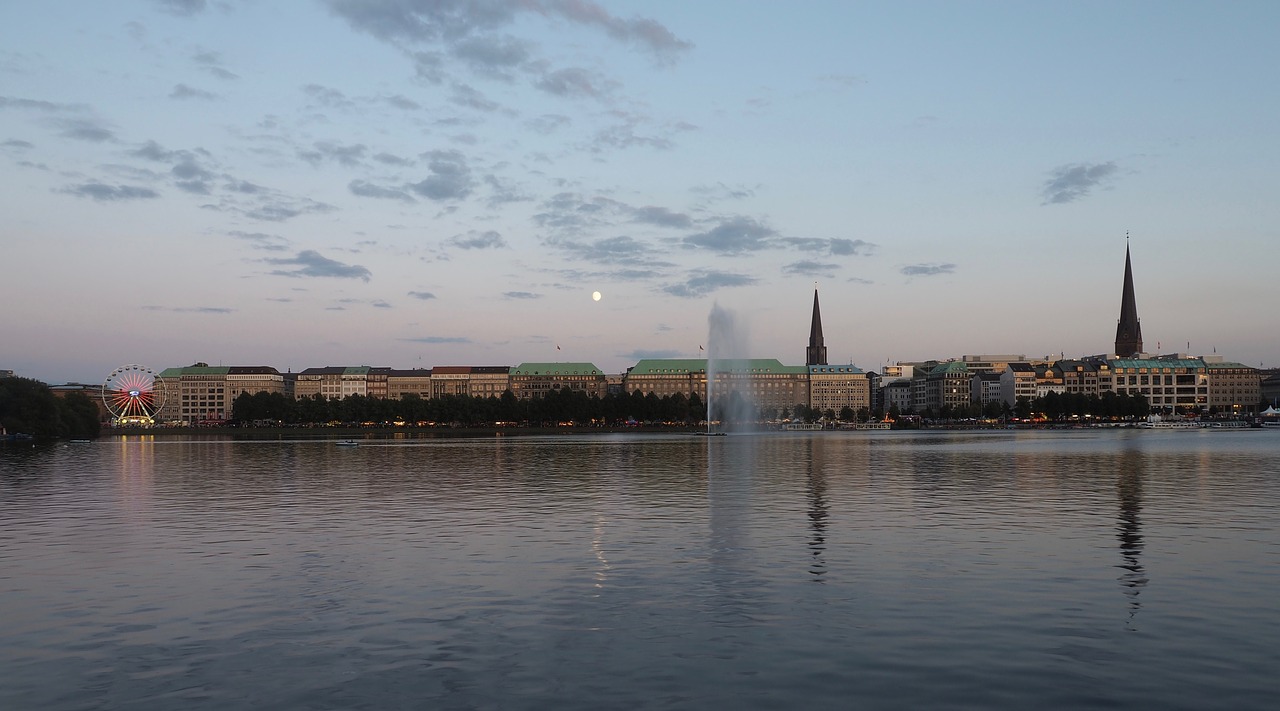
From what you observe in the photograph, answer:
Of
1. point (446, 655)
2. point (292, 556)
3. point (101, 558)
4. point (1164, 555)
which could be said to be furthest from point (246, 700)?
point (1164, 555)

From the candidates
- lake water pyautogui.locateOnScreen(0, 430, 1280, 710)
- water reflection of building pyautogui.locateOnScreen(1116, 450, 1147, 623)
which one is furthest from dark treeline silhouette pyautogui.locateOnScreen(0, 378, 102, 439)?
water reflection of building pyautogui.locateOnScreen(1116, 450, 1147, 623)

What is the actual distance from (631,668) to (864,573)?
9.21 m

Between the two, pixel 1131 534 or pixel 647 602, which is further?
pixel 1131 534

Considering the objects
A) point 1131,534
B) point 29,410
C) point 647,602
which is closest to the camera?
point 647,602

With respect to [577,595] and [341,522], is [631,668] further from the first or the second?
[341,522]

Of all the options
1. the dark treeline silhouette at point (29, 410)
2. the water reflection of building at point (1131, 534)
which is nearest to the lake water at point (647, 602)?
the water reflection of building at point (1131, 534)

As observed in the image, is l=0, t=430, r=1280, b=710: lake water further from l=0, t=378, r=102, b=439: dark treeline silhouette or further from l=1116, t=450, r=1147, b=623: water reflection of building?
l=0, t=378, r=102, b=439: dark treeline silhouette

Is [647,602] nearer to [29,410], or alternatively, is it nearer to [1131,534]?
[1131,534]

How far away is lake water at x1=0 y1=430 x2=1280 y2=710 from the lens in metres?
14.0

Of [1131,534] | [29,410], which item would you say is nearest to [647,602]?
[1131,534]

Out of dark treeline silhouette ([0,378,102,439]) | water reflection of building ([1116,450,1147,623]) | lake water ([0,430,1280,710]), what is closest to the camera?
lake water ([0,430,1280,710])

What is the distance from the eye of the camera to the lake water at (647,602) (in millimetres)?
14031

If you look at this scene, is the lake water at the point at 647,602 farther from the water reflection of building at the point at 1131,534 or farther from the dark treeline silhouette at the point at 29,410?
the dark treeline silhouette at the point at 29,410

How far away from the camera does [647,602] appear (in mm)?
19594
